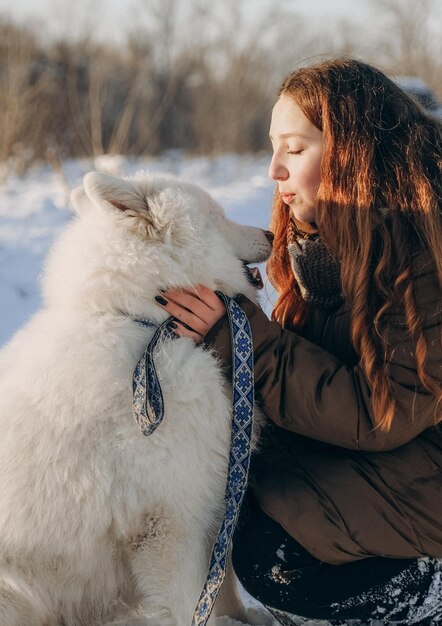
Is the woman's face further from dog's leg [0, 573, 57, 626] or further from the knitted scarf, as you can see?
dog's leg [0, 573, 57, 626]

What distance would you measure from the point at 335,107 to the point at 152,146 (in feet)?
44.5

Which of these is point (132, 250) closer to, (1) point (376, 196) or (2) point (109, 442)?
(2) point (109, 442)

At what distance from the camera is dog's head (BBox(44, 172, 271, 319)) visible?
7.43ft

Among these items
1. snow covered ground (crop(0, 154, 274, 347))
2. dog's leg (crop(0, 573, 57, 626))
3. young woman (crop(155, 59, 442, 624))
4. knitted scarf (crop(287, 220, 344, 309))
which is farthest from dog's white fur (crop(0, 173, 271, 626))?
snow covered ground (crop(0, 154, 274, 347))

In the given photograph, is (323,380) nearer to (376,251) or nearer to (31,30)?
(376,251)

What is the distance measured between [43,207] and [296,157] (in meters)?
7.52

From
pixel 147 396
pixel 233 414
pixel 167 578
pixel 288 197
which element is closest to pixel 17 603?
pixel 167 578

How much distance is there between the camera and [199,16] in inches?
838

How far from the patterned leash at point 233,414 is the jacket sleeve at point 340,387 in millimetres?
49

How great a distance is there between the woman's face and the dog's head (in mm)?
361

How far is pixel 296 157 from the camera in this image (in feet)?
8.38

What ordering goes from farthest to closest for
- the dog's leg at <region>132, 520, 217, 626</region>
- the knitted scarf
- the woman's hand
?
the knitted scarf → the woman's hand → the dog's leg at <region>132, 520, 217, 626</region>

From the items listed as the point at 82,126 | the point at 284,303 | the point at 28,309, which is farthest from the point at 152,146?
the point at 284,303

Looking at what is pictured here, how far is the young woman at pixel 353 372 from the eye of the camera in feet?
7.16
